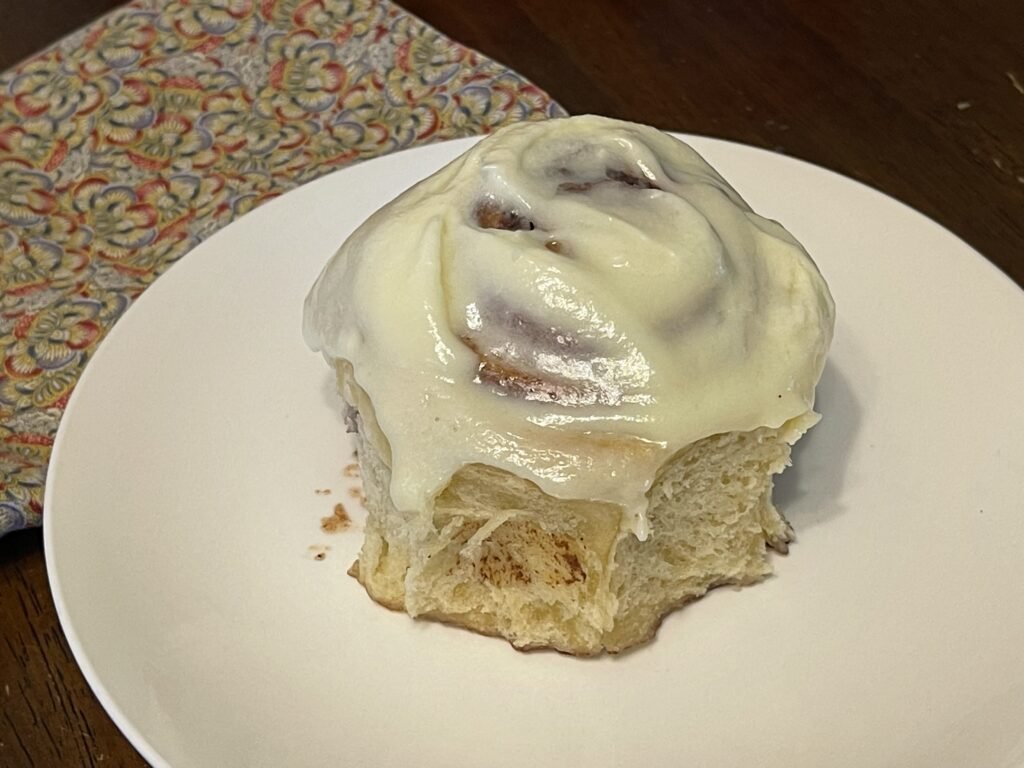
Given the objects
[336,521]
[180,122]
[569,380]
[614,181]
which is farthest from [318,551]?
[180,122]

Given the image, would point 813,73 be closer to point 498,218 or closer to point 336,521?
point 498,218

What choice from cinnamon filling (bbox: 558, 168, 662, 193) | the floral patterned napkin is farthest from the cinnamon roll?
the floral patterned napkin

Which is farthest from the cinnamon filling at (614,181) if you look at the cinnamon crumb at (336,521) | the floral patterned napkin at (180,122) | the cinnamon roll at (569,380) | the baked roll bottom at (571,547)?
the floral patterned napkin at (180,122)

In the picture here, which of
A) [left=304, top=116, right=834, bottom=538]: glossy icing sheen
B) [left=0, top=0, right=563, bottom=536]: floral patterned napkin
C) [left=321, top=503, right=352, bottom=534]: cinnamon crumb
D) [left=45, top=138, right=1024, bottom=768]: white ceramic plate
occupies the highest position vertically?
[left=304, top=116, right=834, bottom=538]: glossy icing sheen

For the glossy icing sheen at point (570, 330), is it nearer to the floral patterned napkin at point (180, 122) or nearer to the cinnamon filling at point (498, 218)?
the cinnamon filling at point (498, 218)

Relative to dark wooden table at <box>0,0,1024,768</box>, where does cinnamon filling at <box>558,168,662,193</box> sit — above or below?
above

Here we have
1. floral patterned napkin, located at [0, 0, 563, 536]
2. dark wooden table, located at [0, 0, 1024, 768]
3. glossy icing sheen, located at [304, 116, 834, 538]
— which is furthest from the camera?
dark wooden table, located at [0, 0, 1024, 768]

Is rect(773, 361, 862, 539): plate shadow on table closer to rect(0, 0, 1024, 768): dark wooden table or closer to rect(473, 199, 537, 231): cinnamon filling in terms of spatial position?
rect(473, 199, 537, 231): cinnamon filling

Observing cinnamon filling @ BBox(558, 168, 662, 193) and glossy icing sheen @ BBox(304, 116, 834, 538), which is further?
cinnamon filling @ BBox(558, 168, 662, 193)

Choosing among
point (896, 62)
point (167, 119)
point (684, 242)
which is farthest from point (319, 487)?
Result: point (896, 62)
